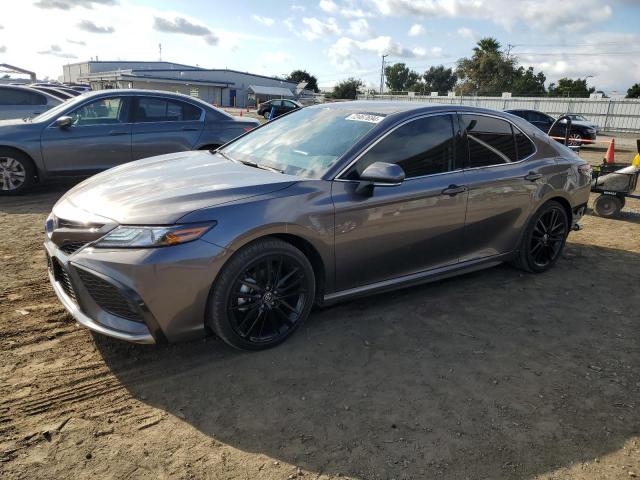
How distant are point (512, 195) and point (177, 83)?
6531 centimetres

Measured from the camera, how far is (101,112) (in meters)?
7.42

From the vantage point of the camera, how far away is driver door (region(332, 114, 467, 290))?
3.53m

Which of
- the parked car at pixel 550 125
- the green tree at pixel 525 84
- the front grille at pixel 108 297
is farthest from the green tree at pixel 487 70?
the front grille at pixel 108 297

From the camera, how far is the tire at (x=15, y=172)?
7.13 m

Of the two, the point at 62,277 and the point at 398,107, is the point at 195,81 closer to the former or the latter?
the point at 398,107

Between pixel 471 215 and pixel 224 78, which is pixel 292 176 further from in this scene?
pixel 224 78

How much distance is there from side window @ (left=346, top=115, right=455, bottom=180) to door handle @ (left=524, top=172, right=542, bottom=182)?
3.04ft

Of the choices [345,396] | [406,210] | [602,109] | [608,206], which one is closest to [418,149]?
[406,210]

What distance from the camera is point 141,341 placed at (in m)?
2.87

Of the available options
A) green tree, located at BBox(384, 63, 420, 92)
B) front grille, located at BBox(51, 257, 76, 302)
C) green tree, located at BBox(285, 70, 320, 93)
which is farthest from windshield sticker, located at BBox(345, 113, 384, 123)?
green tree, located at BBox(384, 63, 420, 92)

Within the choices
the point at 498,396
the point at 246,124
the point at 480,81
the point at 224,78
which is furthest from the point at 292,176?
the point at 224,78

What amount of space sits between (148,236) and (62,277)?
0.81 meters

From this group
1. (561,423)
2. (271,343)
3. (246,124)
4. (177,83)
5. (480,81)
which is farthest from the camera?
(177,83)

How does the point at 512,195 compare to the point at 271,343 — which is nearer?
the point at 271,343
